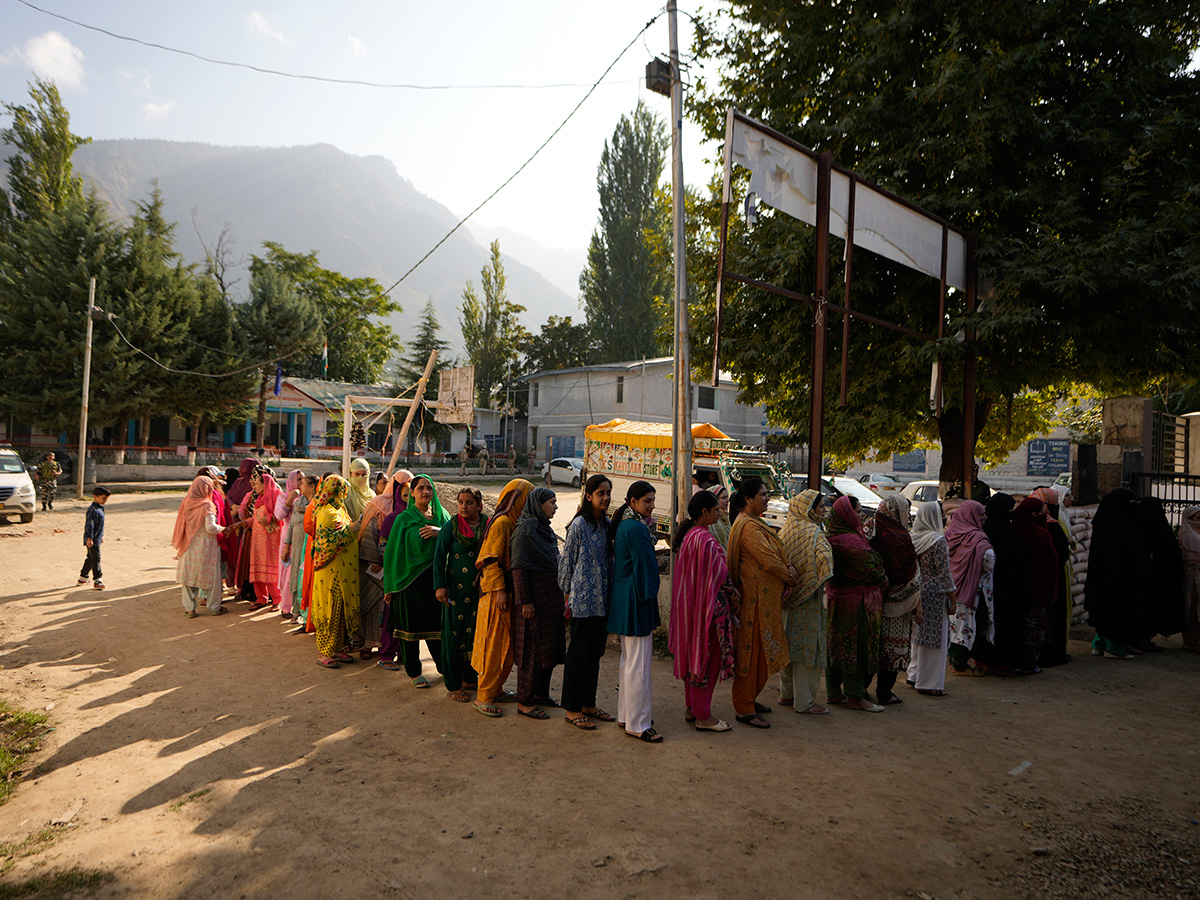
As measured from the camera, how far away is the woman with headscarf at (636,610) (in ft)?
15.1

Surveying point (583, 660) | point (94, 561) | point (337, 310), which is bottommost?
point (94, 561)

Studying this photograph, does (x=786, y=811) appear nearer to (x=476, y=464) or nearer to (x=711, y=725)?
(x=711, y=725)

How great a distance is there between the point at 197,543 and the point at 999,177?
10.6 meters

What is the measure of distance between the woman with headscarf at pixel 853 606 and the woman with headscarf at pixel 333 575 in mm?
3846

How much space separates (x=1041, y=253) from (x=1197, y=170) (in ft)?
6.54

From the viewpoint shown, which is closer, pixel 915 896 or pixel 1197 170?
pixel 915 896

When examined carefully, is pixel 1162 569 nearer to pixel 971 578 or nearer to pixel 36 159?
pixel 971 578

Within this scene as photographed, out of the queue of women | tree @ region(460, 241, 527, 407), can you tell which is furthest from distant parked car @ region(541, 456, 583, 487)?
the queue of women

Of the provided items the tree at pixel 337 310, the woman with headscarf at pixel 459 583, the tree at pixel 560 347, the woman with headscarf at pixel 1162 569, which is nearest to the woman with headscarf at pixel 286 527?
the woman with headscarf at pixel 459 583

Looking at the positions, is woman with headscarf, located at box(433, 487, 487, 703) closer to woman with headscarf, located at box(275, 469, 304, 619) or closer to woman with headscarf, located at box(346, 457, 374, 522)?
woman with headscarf, located at box(346, 457, 374, 522)

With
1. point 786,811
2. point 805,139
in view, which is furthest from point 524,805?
point 805,139

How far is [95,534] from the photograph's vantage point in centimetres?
880

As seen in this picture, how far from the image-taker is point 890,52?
900cm

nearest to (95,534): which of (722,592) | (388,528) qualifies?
(388,528)
